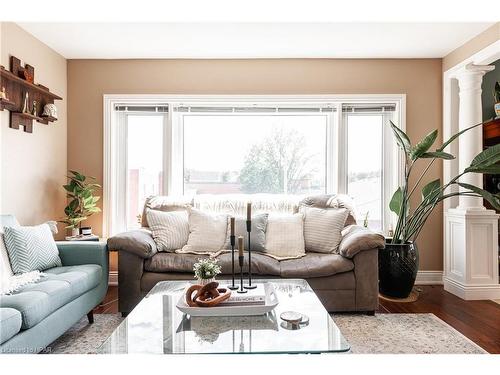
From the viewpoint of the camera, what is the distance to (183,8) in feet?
1.53

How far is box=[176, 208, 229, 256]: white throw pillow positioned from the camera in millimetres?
3314

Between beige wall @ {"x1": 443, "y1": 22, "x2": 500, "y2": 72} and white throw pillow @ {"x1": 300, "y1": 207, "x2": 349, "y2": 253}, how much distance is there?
6.41 ft

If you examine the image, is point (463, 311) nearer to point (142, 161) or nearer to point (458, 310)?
point (458, 310)

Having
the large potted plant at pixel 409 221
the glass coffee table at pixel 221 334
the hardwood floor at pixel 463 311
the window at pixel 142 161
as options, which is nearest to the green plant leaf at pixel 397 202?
the large potted plant at pixel 409 221

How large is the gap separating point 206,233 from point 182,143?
1283 millimetres

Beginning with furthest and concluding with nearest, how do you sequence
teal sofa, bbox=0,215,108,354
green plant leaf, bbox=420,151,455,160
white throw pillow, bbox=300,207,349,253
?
white throw pillow, bbox=300,207,349,253, green plant leaf, bbox=420,151,455,160, teal sofa, bbox=0,215,108,354

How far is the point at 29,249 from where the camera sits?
2.53 meters

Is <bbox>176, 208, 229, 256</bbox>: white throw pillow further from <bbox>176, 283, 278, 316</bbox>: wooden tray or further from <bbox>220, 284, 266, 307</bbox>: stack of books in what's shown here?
<bbox>176, 283, 278, 316</bbox>: wooden tray

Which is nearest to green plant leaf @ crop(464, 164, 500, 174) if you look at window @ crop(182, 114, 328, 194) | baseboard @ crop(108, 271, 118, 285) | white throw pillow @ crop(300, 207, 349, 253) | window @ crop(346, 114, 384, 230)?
window @ crop(346, 114, 384, 230)

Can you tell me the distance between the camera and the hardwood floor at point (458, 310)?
106 inches

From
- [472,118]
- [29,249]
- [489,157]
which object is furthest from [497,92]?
[29,249]
